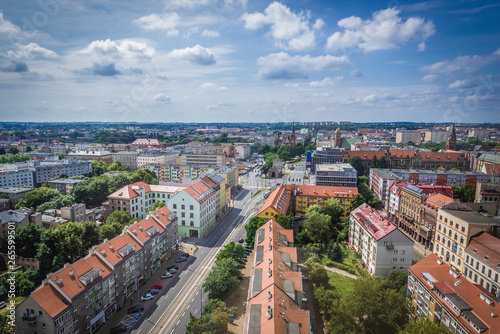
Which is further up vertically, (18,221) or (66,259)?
(18,221)

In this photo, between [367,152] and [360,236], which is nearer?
[360,236]

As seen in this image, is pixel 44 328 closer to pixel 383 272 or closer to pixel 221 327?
pixel 221 327

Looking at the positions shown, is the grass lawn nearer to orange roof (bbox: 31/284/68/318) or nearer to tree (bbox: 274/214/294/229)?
tree (bbox: 274/214/294/229)

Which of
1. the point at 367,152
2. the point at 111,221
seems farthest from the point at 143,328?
the point at 367,152

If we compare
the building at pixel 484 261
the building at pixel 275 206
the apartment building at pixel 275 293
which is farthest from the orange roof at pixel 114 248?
the building at pixel 484 261

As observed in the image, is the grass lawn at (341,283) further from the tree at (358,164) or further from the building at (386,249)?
the tree at (358,164)

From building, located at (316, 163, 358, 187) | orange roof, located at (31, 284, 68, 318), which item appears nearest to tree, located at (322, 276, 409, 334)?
orange roof, located at (31, 284, 68, 318)

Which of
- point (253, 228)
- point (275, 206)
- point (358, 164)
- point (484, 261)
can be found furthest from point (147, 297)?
point (358, 164)
